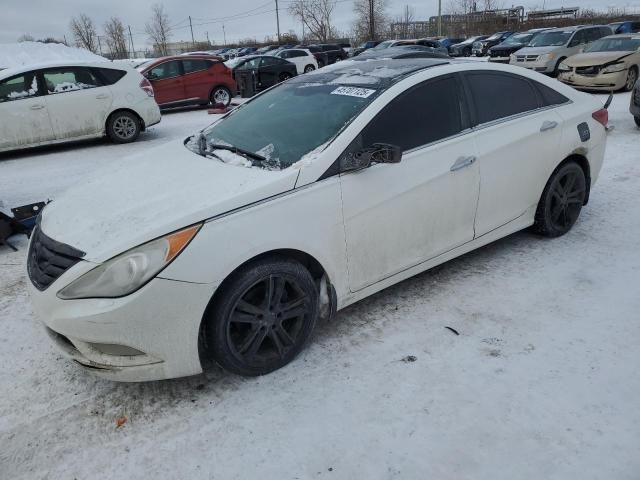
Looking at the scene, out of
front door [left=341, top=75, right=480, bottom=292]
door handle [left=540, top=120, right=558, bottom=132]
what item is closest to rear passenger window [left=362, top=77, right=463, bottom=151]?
front door [left=341, top=75, right=480, bottom=292]

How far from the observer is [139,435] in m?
2.40

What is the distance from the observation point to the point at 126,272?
2293 mm

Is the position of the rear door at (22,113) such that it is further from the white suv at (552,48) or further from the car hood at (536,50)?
the car hood at (536,50)

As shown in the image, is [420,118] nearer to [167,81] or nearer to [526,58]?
[167,81]

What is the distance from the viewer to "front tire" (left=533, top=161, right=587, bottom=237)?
13.3 ft

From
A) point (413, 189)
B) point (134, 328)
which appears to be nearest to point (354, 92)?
point (413, 189)

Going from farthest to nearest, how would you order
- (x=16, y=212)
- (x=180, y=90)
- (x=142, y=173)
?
1. (x=180, y=90)
2. (x=16, y=212)
3. (x=142, y=173)

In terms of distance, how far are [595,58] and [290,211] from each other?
→ 39.1 feet

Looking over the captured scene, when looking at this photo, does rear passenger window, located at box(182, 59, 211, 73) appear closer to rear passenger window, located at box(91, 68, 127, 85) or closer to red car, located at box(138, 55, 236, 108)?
red car, located at box(138, 55, 236, 108)

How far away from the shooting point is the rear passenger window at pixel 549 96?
400 cm

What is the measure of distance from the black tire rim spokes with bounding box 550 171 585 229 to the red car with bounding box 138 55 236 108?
37.6ft

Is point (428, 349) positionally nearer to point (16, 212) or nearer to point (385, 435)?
point (385, 435)

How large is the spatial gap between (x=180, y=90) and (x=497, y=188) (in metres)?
11.7

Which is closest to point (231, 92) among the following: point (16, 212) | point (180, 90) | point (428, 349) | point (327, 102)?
point (180, 90)
